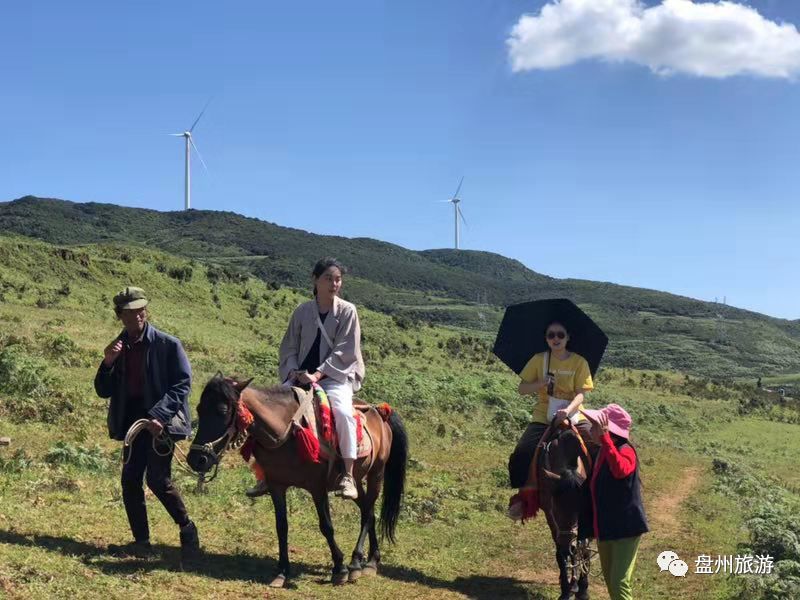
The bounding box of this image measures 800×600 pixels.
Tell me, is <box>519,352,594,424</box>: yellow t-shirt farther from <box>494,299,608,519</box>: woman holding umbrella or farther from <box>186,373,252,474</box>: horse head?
<box>186,373,252,474</box>: horse head

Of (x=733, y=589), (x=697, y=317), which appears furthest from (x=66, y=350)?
(x=697, y=317)

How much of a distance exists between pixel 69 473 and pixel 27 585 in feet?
16.4

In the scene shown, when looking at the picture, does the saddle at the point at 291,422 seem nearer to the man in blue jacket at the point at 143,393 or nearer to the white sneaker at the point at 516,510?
the man in blue jacket at the point at 143,393

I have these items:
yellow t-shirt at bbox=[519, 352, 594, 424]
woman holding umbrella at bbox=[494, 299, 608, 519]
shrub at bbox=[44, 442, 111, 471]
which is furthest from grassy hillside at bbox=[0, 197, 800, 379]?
yellow t-shirt at bbox=[519, 352, 594, 424]

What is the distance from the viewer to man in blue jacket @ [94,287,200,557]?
708cm

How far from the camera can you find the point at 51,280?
34.4m

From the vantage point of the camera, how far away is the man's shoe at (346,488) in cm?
755

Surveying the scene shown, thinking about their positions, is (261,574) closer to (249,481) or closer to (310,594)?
(310,594)

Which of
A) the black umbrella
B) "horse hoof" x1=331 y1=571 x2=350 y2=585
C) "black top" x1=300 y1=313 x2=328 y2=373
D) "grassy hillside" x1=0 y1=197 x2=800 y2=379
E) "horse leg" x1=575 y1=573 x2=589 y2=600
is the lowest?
"horse leg" x1=575 y1=573 x2=589 y2=600

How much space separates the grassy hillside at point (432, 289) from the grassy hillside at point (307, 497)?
5750 cm

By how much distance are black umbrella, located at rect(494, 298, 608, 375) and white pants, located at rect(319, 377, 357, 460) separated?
1868mm

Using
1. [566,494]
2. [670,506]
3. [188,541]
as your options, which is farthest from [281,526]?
[670,506]

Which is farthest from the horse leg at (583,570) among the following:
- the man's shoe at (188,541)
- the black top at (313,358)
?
the man's shoe at (188,541)

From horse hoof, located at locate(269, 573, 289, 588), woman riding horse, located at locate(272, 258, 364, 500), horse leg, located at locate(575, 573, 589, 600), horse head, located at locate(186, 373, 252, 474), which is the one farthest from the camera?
horse leg, located at locate(575, 573, 589, 600)
